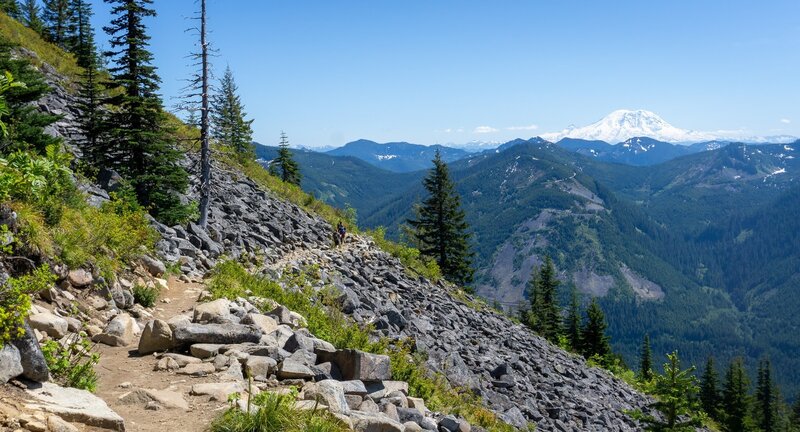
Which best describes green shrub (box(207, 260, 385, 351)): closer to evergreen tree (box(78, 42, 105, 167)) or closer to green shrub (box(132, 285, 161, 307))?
green shrub (box(132, 285, 161, 307))

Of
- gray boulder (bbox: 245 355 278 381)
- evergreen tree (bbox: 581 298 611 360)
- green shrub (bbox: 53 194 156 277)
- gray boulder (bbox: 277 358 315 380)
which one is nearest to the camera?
gray boulder (bbox: 245 355 278 381)

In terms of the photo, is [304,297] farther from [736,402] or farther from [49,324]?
[736,402]

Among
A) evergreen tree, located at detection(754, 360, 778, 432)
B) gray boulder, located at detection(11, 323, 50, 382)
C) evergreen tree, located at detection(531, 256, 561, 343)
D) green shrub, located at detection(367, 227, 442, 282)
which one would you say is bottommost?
evergreen tree, located at detection(754, 360, 778, 432)

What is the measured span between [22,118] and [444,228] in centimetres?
3553

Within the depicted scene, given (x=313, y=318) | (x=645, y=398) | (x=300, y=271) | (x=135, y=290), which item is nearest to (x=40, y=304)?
(x=135, y=290)

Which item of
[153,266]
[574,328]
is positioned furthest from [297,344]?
[574,328]

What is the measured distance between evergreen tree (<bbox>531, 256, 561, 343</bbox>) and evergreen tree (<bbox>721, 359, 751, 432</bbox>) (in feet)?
73.1

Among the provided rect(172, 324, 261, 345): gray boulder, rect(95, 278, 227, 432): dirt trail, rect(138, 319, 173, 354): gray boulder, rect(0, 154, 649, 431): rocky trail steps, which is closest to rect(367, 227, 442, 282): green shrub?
rect(0, 154, 649, 431): rocky trail steps

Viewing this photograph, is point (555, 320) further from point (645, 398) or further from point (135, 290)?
point (135, 290)

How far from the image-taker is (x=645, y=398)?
27.5 metres

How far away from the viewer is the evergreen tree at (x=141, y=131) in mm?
17562

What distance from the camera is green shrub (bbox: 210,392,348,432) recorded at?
5.19 m

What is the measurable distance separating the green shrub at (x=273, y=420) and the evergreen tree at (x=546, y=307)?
5731 cm

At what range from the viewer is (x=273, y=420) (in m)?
5.22
